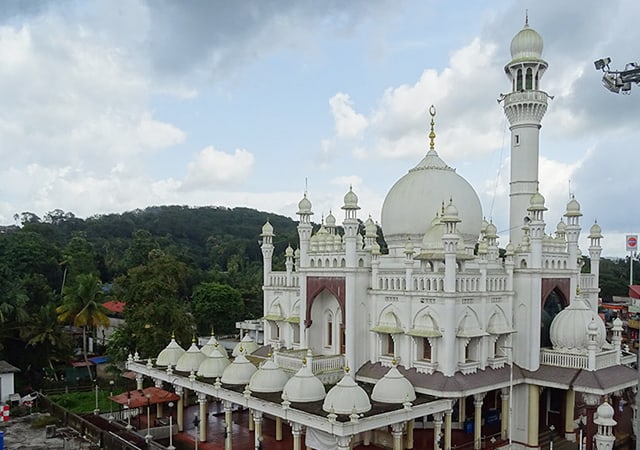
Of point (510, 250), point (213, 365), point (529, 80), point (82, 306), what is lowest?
point (213, 365)

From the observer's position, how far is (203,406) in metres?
23.6

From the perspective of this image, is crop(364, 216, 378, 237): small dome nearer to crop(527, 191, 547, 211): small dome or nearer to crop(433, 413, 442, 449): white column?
crop(527, 191, 547, 211): small dome

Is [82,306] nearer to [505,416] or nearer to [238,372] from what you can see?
[238,372]

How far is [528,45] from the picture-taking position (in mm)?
28219

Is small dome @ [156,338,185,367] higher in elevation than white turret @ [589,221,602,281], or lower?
lower

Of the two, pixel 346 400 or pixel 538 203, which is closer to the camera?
pixel 346 400

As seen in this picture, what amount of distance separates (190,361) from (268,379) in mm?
5931

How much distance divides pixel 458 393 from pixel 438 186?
9.48 meters

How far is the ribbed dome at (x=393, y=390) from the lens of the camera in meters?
20.0

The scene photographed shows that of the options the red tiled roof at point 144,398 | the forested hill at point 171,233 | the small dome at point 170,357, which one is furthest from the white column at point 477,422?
the forested hill at point 171,233

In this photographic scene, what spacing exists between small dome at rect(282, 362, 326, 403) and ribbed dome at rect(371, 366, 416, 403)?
1.92 m

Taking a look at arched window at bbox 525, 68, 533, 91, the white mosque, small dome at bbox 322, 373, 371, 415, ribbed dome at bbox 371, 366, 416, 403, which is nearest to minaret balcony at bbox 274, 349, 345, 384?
the white mosque

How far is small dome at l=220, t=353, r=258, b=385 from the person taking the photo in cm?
2319

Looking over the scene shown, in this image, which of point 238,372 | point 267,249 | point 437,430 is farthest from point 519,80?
point 238,372
